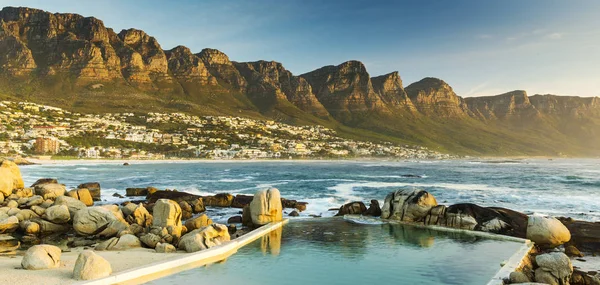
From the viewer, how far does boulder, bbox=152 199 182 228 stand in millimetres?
23125

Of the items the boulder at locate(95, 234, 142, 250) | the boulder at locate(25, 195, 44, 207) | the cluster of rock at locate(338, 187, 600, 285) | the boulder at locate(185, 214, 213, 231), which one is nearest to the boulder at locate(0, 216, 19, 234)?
the boulder at locate(25, 195, 44, 207)

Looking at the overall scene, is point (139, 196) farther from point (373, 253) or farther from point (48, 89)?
point (48, 89)

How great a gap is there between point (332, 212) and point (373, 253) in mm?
14443

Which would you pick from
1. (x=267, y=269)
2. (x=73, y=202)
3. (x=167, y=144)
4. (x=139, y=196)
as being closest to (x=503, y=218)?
(x=267, y=269)

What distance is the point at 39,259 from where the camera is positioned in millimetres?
15352

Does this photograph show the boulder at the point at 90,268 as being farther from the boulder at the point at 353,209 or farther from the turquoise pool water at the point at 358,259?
the boulder at the point at 353,209

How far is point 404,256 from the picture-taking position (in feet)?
64.1

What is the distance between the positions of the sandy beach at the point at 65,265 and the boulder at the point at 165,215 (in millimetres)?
3138

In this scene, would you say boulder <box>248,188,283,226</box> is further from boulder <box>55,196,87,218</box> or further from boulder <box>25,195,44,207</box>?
boulder <box>25,195,44,207</box>

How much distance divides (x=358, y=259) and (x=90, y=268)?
455 inches

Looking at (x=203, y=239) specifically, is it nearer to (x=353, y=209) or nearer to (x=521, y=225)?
(x=353, y=209)

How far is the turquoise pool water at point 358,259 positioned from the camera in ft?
52.0

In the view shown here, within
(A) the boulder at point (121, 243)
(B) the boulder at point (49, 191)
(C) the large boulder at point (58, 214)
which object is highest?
(B) the boulder at point (49, 191)

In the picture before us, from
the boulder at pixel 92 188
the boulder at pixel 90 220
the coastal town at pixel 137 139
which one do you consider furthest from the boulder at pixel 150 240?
the coastal town at pixel 137 139
